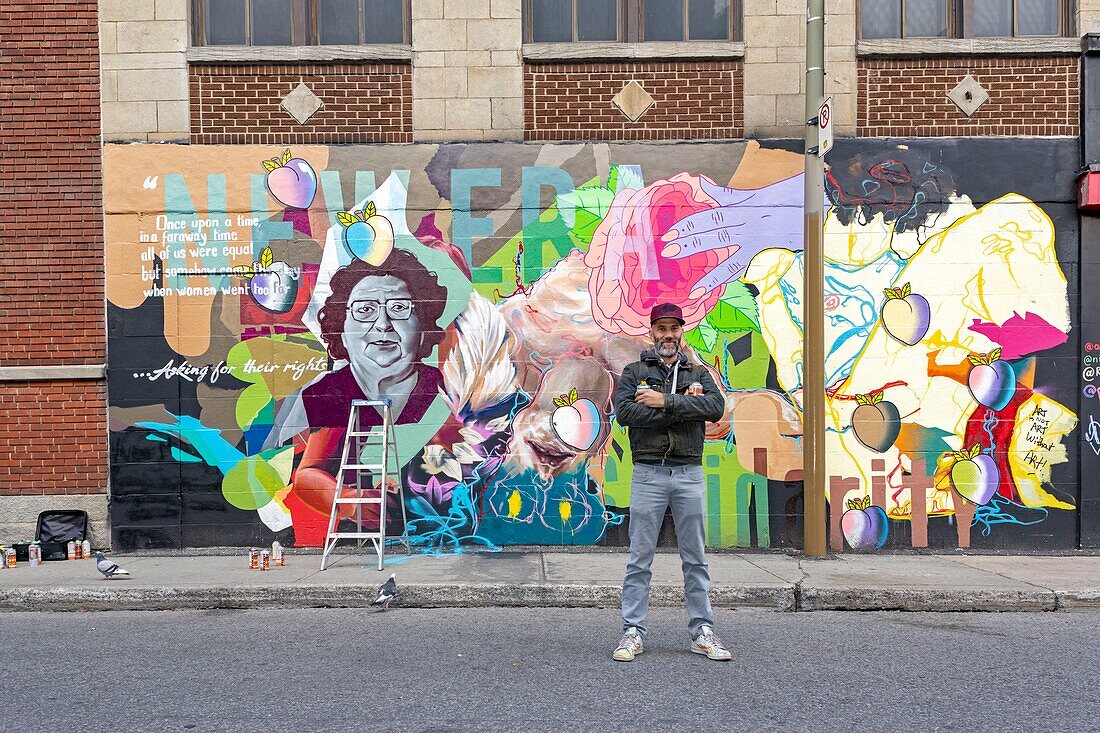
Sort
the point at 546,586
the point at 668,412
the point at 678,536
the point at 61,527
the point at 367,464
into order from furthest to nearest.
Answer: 1. the point at 61,527
2. the point at 367,464
3. the point at 546,586
4. the point at 678,536
5. the point at 668,412

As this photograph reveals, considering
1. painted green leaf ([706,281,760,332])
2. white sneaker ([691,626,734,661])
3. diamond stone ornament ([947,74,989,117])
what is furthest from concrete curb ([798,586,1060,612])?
diamond stone ornament ([947,74,989,117])

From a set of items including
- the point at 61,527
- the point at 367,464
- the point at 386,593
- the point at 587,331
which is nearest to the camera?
the point at 386,593

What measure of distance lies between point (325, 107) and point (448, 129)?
123cm

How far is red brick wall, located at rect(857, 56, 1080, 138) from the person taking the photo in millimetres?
8906

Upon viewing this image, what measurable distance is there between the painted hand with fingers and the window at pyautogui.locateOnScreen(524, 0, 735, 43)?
159cm

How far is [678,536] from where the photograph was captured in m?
5.48

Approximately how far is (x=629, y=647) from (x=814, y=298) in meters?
4.08

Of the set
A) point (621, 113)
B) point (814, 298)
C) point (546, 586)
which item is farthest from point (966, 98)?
point (546, 586)

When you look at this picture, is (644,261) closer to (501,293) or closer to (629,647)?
(501,293)

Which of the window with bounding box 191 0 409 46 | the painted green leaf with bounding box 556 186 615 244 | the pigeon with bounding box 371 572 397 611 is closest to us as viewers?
the pigeon with bounding box 371 572 397 611

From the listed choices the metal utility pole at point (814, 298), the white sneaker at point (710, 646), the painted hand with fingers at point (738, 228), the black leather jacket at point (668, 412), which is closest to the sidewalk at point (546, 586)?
the metal utility pole at point (814, 298)

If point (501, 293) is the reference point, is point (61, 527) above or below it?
below

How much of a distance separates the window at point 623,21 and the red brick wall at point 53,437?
5686 millimetres

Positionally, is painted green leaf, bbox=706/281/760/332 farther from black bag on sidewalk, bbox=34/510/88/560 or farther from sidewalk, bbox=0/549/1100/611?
black bag on sidewalk, bbox=34/510/88/560
